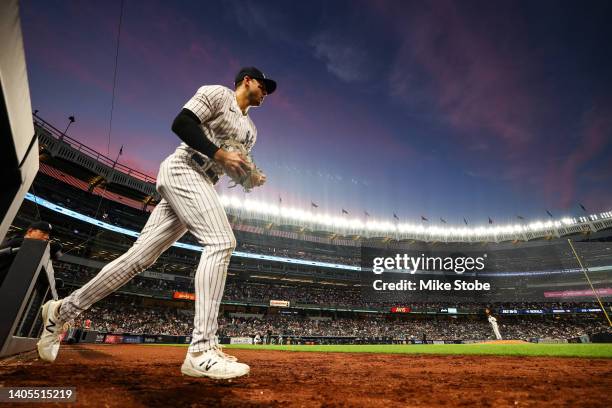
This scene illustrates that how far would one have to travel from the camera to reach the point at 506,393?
2043mm

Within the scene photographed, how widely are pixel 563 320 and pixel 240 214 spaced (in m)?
45.4

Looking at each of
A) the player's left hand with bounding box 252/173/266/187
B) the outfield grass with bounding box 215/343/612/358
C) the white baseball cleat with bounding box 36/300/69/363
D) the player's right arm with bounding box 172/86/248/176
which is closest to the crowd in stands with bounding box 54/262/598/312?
the outfield grass with bounding box 215/343/612/358

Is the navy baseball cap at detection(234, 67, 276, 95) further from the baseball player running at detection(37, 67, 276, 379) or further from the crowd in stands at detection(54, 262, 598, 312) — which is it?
the crowd in stands at detection(54, 262, 598, 312)

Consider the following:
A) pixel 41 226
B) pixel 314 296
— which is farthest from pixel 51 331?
pixel 314 296

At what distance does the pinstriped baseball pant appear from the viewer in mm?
2119

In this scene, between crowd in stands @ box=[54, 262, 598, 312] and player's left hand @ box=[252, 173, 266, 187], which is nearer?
player's left hand @ box=[252, 173, 266, 187]

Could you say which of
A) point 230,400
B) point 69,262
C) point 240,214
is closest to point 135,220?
point 69,262

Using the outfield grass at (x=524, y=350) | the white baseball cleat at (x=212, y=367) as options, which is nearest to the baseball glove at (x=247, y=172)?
the white baseball cleat at (x=212, y=367)

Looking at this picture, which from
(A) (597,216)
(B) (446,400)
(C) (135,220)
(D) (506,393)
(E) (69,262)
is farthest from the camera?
(A) (597,216)

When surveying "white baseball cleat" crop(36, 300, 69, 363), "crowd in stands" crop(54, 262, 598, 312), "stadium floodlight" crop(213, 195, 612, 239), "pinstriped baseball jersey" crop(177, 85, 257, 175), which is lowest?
"white baseball cleat" crop(36, 300, 69, 363)

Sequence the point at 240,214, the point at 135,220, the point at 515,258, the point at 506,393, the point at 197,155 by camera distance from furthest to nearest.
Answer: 1. the point at 515,258
2. the point at 240,214
3. the point at 135,220
4. the point at 197,155
5. the point at 506,393

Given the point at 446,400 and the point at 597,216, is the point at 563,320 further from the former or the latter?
the point at 446,400

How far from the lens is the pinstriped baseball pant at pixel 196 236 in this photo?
212 centimetres

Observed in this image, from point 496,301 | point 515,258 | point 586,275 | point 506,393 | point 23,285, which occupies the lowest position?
point 506,393
